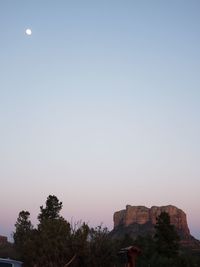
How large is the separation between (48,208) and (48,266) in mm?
22862

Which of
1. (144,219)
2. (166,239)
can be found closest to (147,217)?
(144,219)

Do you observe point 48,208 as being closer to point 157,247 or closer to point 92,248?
point 157,247

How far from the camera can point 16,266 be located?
1994 cm

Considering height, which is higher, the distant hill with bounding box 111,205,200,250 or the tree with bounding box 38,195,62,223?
the distant hill with bounding box 111,205,200,250

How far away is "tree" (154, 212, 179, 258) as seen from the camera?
46.6m

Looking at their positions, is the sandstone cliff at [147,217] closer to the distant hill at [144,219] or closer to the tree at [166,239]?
the distant hill at [144,219]

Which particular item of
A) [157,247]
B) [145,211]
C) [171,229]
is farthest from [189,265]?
[145,211]

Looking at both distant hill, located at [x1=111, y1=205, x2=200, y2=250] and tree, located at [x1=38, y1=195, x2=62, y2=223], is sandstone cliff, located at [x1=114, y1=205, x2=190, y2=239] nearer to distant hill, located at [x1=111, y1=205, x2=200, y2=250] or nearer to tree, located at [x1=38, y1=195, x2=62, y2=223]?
distant hill, located at [x1=111, y1=205, x2=200, y2=250]

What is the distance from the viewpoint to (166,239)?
163ft

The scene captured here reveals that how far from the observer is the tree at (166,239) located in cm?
4659

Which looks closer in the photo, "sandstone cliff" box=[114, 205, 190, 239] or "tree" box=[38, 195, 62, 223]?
"tree" box=[38, 195, 62, 223]

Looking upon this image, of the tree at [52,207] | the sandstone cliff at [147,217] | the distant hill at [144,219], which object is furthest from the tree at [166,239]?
the sandstone cliff at [147,217]

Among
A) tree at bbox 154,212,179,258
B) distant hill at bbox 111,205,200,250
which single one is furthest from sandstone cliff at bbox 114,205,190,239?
tree at bbox 154,212,179,258

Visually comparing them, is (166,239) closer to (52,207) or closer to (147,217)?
(52,207)
